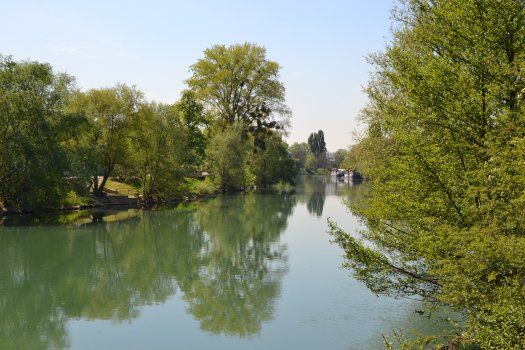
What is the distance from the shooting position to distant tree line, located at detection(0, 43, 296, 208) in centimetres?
3766

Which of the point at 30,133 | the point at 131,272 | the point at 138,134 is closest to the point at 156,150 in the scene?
the point at 138,134

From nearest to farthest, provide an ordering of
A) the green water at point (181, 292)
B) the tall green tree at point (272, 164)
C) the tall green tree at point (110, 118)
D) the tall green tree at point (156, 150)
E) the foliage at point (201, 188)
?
the green water at point (181, 292) < the tall green tree at point (110, 118) < the tall green tree at point (156, 150) < the foliage at point (201, 188) < the tall green tree at point (272, 164)

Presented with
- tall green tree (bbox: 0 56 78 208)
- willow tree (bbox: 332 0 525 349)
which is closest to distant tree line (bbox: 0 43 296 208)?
tall green tree (bbox: 0 56 78 208)

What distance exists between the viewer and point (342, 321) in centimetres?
1656

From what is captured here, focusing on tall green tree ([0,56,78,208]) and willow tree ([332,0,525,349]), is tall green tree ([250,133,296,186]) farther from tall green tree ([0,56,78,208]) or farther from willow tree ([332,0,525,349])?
willow tree ([332,0,525,349])

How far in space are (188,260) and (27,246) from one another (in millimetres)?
9510

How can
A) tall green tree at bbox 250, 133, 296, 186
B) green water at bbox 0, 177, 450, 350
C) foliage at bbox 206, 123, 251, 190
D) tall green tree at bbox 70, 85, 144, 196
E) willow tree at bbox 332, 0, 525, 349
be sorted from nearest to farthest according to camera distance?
1. willow tree at bbox 332, 0, 525, 349
2. green water at bbox 0, 177, 450, 350
3. tall green tree at bbox 70, 85, 144, 196
4. foliage at bbox 206, 123, 251, 190
5. tall green tree at bbox 250, 133, 296, 186

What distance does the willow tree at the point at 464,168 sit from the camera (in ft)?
33.8

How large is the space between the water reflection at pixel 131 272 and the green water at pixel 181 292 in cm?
5

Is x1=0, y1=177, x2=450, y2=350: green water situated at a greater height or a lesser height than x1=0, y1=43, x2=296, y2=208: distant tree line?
lesser

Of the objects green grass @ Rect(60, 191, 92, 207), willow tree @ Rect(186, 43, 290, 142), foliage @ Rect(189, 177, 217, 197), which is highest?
willow tree @ Rect(186, 43, 290, 142)

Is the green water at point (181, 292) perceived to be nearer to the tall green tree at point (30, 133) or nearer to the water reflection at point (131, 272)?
the water reflection at point (131, 272)

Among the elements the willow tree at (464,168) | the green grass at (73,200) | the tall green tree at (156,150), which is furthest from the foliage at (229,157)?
the willow tree at (464,168)

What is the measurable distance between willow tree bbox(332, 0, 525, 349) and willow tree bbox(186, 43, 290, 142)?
56.0 meters
